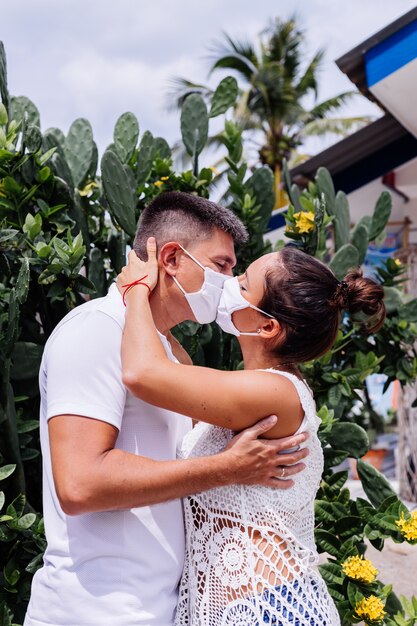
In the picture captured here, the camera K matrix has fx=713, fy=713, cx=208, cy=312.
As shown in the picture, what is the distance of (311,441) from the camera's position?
186 cm

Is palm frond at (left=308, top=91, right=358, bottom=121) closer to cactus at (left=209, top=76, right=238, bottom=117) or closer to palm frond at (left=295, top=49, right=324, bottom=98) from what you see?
palm frond at (left=295, top=49, right=324, bottom=98)

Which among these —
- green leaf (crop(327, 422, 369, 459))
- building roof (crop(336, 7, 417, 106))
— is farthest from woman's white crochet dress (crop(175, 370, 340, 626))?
building roof (crop(336, 7, 417, 106))

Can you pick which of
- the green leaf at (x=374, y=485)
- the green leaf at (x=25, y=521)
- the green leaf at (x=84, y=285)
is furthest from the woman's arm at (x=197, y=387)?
the green leaf at (x=374, y=485)

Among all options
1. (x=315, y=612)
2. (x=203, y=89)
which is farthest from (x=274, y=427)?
(x=203, y=89)

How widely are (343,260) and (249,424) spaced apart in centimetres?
200

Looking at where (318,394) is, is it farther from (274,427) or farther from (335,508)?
(274,427)

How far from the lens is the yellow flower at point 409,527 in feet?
9.34

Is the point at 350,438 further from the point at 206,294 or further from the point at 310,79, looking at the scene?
the point at 310,79

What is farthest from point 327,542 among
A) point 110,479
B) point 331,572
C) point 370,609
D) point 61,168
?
point 61,168

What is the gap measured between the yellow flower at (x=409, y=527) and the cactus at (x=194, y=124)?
6.80ft

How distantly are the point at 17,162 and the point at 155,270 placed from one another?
1.27m

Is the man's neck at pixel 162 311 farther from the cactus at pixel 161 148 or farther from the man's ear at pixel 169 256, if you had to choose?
the cactus at pixel 161 148

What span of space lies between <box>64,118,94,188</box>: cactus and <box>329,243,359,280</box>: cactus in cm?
130

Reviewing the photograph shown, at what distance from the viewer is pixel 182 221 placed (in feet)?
6.64
